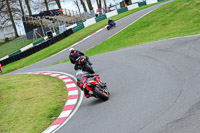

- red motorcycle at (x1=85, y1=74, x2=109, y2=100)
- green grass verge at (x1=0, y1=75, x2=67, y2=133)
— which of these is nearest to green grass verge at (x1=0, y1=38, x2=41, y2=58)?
green grass verge at (x1=0, y1=75, x2=67, y2=133)

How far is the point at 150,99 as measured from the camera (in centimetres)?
738

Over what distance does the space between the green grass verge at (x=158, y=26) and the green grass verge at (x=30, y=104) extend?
29.5 ft

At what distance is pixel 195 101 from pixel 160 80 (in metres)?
2.81

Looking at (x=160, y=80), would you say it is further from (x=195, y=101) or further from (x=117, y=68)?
(x=117, y=68)

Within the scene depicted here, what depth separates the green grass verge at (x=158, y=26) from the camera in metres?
21.1

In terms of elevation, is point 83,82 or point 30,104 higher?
point 83,82

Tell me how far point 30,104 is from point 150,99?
462cm

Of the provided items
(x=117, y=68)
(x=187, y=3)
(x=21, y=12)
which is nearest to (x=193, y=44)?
(x=117, y=68)

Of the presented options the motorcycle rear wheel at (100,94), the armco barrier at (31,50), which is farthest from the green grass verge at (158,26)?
the motorcycle rear wheel at (100,94)

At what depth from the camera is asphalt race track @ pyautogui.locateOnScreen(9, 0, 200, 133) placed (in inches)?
225

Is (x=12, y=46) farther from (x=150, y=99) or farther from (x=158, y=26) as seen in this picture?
(x=150, y=99)

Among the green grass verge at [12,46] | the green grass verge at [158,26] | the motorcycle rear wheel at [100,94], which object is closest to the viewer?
the motorcycle rear wheel at [100,94]

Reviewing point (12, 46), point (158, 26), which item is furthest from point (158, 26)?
point (12, 46)

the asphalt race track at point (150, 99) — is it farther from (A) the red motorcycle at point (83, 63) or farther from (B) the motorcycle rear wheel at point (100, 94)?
(A) the red motorcycle at point (83, 63)
